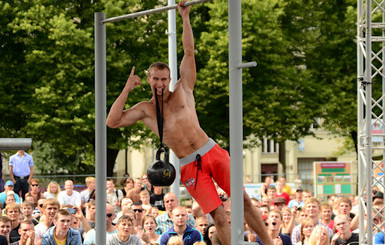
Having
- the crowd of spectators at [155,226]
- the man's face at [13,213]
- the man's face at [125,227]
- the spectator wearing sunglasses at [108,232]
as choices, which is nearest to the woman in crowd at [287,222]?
the crowd of spectators at [155,226]

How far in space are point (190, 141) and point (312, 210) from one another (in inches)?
212

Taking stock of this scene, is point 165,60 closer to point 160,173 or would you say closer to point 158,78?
point 158,78

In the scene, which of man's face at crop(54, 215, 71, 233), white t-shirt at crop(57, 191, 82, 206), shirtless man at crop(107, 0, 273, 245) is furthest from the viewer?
white t-shirt at crop(57, 191, 82, 206)

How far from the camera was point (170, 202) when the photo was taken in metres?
11.3

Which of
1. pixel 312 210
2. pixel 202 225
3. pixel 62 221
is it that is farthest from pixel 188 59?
pixel 312 210

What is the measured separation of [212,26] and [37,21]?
6163mm

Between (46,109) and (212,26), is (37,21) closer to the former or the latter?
(46,109)

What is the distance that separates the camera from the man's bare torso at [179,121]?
5.85m

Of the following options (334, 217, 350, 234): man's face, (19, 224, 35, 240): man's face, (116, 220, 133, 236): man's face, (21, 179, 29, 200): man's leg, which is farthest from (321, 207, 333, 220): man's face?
(21, 179, 29, 200): man's leg

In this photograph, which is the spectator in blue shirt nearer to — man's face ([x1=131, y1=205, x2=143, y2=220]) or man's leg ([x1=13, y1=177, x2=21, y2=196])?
man's face ([x1=131, y1=205, x2=143, y2=220])

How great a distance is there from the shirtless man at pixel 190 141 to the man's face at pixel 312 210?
5.00 m

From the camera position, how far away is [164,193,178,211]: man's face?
11.2m

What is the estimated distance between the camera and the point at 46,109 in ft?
84.0

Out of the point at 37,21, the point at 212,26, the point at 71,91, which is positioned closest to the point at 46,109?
the point at 71,91
